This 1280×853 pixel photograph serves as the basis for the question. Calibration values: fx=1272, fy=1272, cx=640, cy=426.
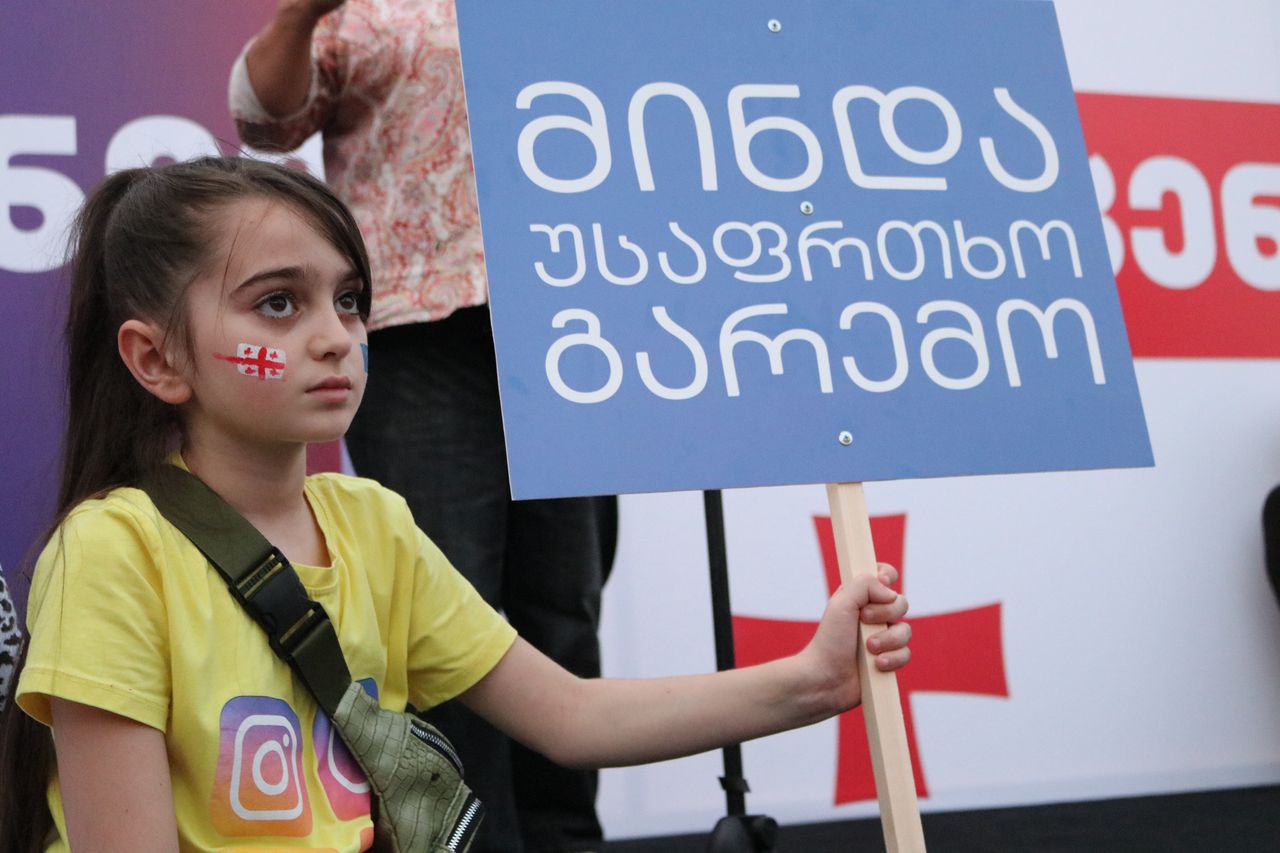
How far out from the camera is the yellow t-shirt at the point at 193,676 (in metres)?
0.72

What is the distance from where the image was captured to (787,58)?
3.25 ft

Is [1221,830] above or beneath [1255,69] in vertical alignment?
beneath

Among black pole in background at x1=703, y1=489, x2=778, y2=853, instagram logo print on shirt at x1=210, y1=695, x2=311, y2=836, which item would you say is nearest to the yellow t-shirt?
instagram logo print on shirt at x1=210, y1=695, x2=311, y2=836

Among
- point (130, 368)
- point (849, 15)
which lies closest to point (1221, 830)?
point (849, 15)

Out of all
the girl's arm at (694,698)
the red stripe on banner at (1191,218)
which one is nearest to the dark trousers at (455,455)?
the girl's arm at (694,698)

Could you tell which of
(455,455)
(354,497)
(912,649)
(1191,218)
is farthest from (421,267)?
(1191,218)

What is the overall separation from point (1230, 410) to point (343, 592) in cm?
183

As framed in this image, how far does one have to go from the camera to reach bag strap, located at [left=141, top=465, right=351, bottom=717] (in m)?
0.77

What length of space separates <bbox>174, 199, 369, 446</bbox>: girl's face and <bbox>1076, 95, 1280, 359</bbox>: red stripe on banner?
1.69 metres

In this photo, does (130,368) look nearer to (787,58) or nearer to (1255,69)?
(787,58)

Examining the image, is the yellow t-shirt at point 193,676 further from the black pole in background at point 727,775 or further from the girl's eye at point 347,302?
the black pole in background at point 727,775

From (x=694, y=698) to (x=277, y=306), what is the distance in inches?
14.8

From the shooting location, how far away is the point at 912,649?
1976 millimetres

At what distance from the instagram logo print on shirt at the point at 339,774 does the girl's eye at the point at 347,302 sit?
0.87 feet
